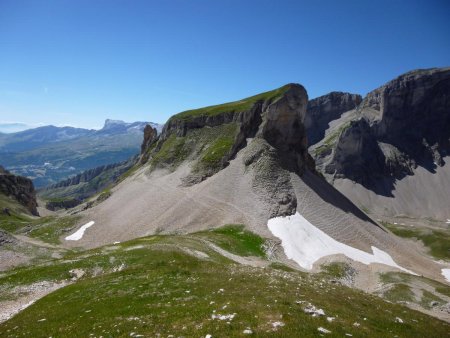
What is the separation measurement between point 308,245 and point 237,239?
16.3 meters

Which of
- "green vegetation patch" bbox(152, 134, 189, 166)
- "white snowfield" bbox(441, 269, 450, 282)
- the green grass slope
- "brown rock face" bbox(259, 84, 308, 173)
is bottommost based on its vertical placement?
"white snowfield" bbox(441, 269, 450, 282)

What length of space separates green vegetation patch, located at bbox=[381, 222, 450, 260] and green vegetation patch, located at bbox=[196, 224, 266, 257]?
12504 centimetres

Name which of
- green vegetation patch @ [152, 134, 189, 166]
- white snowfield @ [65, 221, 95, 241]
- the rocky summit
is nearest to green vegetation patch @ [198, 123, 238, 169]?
the rocky summit

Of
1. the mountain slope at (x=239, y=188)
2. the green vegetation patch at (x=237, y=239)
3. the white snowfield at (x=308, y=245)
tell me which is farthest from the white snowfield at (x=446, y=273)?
the green vegetation patch at (x=237, y=239)

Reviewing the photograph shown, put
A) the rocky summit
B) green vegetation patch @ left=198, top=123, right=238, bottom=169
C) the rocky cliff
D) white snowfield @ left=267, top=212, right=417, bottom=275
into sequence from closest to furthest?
1. the rocky summit
2. white snowfield @ left=267, top=212, right=417, bottom=275
3. green vegetation patch @ left=198, top=123, right=238, bottom=169
4. the rocky cliff

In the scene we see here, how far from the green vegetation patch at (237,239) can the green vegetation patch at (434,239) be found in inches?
4923

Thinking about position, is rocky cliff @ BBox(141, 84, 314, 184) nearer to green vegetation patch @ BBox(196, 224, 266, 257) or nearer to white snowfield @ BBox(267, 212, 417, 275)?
white snowfield @ BBox(267, 212, 417, 275)

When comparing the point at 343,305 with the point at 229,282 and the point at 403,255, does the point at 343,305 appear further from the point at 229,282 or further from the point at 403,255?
the point at 403,255

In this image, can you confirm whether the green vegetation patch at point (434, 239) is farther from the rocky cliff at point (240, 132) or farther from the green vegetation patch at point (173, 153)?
the green vegetation patch at point (173, 153)

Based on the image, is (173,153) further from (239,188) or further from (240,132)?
(239,188)

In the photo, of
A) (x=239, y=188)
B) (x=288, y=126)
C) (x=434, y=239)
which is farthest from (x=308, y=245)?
(x=434, y=239)

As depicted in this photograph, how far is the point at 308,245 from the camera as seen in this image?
254 ft

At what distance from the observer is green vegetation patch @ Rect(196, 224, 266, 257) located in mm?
66000

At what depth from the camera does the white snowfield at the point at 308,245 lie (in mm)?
73562
